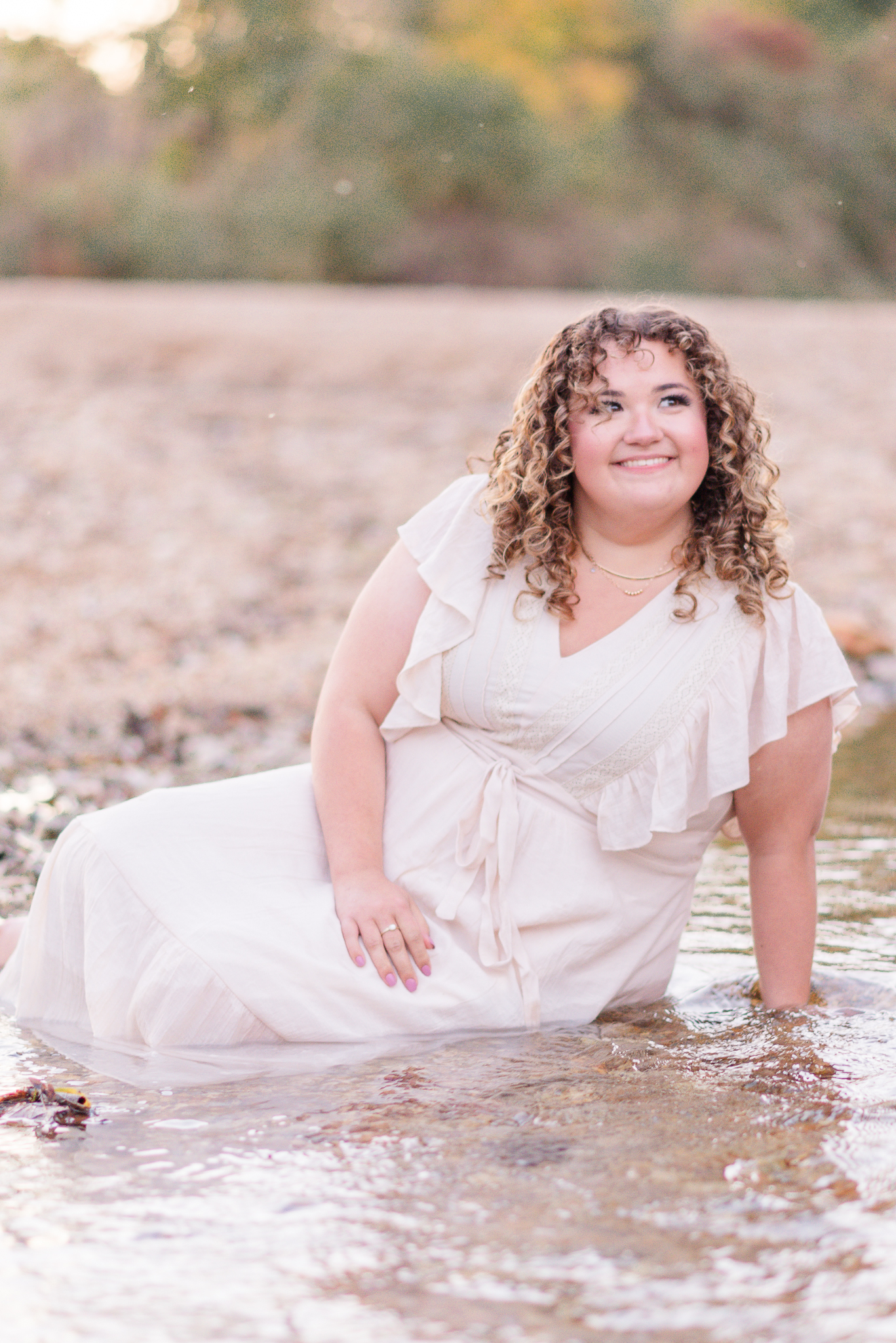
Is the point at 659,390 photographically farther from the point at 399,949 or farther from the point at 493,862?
the point at 399,949

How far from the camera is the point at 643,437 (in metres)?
3.30

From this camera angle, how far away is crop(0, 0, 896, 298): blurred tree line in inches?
1096

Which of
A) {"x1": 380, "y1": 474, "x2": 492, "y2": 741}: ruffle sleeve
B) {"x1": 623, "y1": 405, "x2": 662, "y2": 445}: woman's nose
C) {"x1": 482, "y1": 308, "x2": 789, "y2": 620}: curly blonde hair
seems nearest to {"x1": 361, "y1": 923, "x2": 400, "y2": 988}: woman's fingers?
{"x1": 380, "y1": 474, "x2": 492, "y2": 741}: ruffle sleeve

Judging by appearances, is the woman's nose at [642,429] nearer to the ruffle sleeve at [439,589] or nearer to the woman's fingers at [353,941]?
the ruffle sleeve at [439,589]

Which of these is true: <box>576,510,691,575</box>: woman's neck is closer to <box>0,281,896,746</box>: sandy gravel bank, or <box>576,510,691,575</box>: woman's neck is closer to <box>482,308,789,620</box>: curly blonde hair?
<box>482,308,789,620</box>: curly blonde hair

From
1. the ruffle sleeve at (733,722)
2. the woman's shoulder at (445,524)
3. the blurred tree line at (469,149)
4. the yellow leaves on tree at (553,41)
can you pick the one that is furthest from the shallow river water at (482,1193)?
the yellow leaves on tree at (553,41)

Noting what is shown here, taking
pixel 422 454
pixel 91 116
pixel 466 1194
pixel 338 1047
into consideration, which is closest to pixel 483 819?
pixel 338 1047

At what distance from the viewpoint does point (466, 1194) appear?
2.64 metres

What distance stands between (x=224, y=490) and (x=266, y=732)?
5.35m

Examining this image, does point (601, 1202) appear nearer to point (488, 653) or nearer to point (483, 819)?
point (483, 819)

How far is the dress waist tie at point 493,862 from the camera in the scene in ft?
11.3

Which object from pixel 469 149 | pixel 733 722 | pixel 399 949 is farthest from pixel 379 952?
pixel 469 149

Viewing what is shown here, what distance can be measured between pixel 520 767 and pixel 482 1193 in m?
1.12

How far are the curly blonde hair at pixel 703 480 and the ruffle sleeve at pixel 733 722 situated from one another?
9cm
